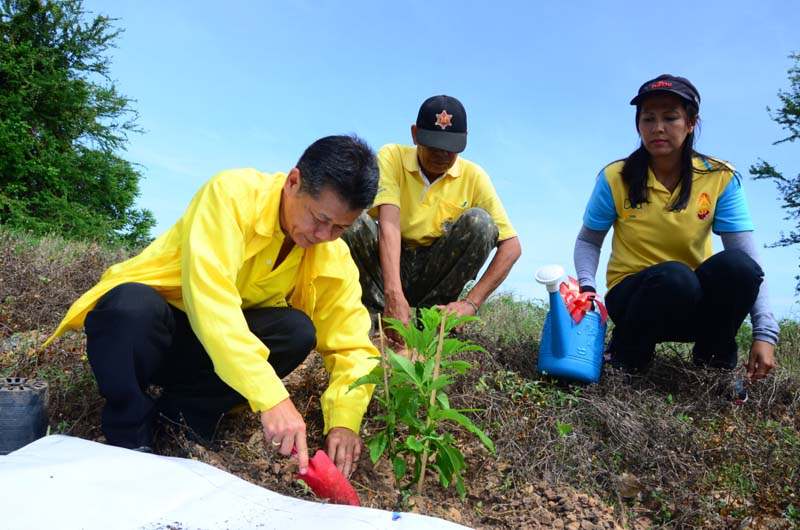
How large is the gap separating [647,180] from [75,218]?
1115 centimetres

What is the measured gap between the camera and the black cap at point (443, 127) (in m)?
3.53

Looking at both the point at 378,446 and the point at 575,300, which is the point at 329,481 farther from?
the point at 575,300

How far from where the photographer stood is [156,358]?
2.37 m

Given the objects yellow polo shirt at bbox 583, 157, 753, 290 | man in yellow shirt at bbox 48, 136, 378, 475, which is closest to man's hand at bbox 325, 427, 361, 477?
man in yellow shirt at bbox 48, 136, 378, 475

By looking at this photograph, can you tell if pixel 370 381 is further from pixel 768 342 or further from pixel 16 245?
pixel 16 245

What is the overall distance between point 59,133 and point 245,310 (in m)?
11.8

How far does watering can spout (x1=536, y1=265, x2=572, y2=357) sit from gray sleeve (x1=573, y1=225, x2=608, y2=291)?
439 millimetres

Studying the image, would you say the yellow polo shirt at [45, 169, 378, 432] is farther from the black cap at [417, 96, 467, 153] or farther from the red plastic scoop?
the black cap at [417, 96, 467, 153]

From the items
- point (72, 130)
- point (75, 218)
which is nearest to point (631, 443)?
point (75, 218)

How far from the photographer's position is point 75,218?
11.9 m

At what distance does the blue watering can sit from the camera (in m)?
3.21

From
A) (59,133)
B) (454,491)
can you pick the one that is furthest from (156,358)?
(59,133)

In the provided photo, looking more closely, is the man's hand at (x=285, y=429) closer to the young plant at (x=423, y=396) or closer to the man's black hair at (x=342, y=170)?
the young plant at (x=423, y=396)

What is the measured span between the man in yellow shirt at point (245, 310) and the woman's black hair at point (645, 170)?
1.69 metres
